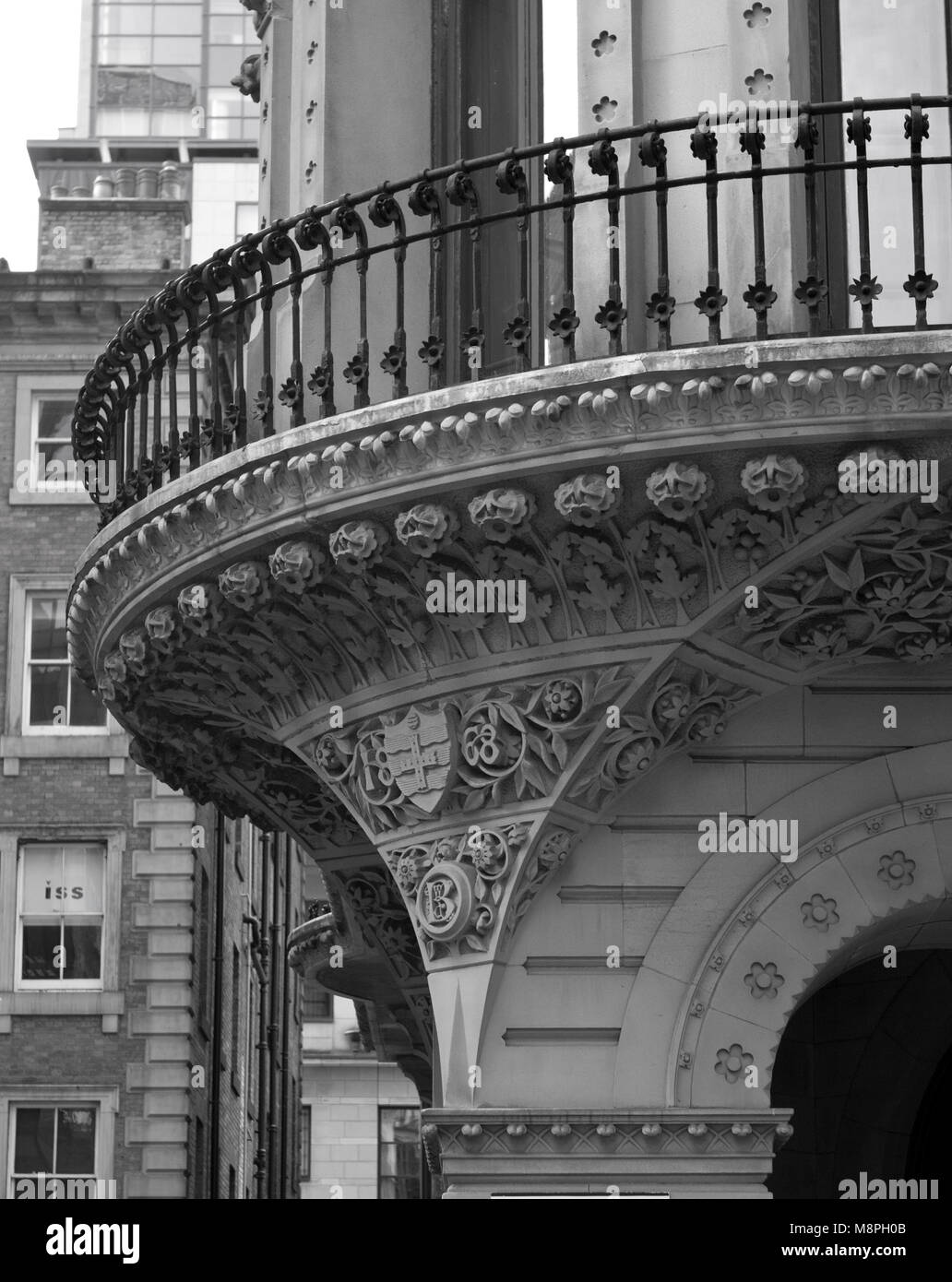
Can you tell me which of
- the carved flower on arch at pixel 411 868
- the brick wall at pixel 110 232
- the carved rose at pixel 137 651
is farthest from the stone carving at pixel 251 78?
the brick wall at pixel 110 232

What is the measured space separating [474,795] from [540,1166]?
2.00m

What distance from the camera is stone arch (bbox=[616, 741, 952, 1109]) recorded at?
528 inches

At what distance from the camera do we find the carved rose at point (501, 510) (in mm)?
12969

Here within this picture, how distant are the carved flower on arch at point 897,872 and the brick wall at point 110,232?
3451cm

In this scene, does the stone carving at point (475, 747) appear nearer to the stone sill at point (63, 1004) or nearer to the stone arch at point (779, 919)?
the stone arch at point (779, 919)

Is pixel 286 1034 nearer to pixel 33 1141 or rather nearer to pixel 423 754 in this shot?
pixel 33 1141

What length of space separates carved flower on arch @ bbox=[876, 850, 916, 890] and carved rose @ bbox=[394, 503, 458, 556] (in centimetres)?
295

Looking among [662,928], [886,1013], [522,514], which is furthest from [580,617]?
[886,1013]

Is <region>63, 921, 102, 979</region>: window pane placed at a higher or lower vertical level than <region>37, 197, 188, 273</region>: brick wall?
lower

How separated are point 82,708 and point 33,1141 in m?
6.90

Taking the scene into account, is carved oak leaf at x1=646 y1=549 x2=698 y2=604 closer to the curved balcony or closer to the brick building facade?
the curved balcony

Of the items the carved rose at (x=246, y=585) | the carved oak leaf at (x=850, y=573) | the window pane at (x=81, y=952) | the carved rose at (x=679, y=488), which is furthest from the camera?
the window pane at (x=81, y=952)

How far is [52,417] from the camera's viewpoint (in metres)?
42.2

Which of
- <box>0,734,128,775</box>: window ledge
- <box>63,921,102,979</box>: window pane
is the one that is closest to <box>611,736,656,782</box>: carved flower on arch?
<box>0,734,128,775</box>: window ledge
